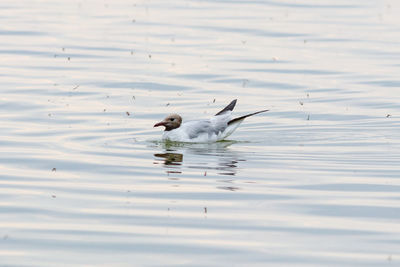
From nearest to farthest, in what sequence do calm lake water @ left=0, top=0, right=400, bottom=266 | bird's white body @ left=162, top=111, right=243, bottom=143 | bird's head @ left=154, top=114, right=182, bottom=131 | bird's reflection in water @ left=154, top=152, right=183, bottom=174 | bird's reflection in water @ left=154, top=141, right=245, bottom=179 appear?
calm lake water @ left=0, top=0, right=400, bottom=266, bird's reflection in water @ left=154, top=141, right=245, bottom=179, bird's reflection in water @ left=154, top=152, right=183, bottom=174, bird's white body @ left=162, top=111, right=243, bottom=143, bird's head @ left=154, top=114, right=182, bottom=131

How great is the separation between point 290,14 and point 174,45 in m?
7.90

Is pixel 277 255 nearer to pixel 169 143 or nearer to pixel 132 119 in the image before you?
pixel 169 143

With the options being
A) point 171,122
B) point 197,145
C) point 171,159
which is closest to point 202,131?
point 197,145

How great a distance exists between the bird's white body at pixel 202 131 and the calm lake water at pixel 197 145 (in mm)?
186

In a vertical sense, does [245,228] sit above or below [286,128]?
below

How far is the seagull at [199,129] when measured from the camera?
16734 millimetres

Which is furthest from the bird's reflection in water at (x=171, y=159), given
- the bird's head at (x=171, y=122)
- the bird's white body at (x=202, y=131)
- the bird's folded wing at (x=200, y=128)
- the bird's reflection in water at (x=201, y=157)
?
the bird's head at (x=171, y=122)

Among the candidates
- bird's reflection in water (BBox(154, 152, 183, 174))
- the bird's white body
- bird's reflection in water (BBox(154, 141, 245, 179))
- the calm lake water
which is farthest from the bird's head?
bird's reflection in water (BBox(154, 152, 183, 174))

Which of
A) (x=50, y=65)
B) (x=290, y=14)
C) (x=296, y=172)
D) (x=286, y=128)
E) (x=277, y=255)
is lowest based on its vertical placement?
(x=277, y=255)

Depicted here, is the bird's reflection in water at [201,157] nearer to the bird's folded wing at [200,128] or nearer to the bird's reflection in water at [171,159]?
the bird's reflection in water at [171,159]

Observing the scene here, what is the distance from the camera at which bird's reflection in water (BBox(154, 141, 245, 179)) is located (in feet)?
45.8

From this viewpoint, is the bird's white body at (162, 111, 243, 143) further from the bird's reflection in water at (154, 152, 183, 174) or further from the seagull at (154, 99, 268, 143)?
the bird's reflection in water at (154, 152, 183, 174)

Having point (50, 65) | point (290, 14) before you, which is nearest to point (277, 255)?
point (50, 65)

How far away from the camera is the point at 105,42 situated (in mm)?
27391
